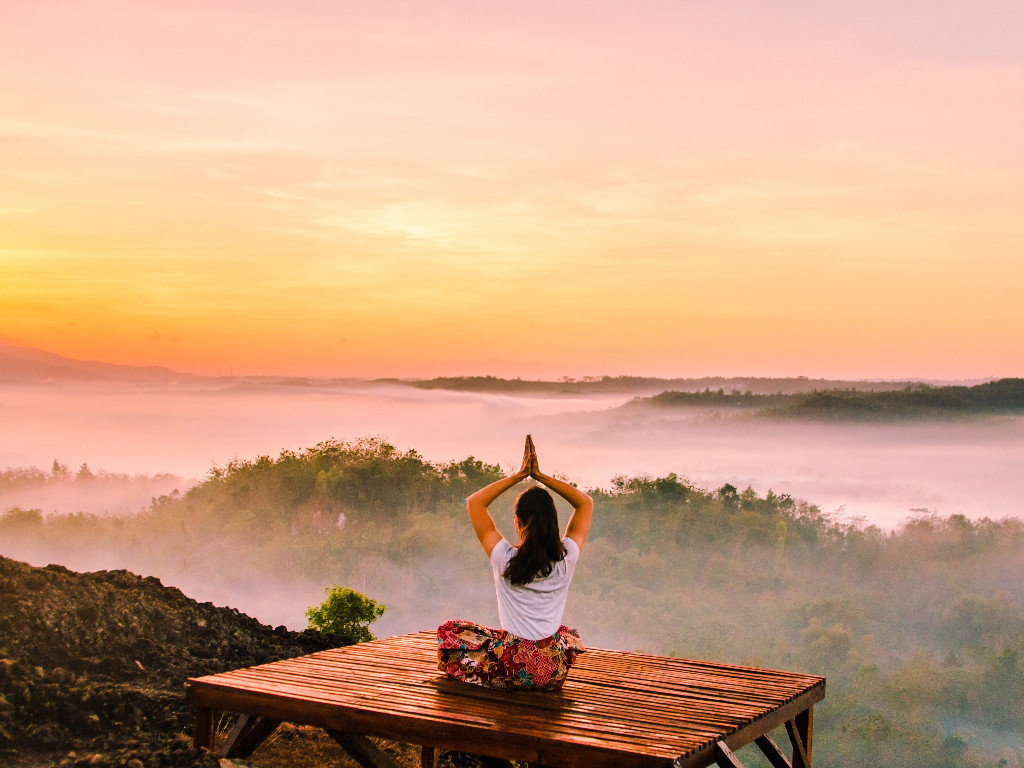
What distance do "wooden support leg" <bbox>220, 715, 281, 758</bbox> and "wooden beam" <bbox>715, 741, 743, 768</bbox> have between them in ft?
6.27

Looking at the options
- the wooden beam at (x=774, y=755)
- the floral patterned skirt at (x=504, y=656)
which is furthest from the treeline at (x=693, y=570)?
the floral patterned skirt at (x=504, y=656)

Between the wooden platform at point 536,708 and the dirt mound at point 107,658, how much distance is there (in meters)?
0.43

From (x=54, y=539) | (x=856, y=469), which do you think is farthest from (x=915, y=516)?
A: (x=54, y=539)

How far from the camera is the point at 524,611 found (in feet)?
14.9

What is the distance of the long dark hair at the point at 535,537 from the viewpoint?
4.39 metres

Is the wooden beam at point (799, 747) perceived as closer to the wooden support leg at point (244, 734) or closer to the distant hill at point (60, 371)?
the wooden support leg at point (244, 734)

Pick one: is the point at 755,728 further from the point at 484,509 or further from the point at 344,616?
the point at 344,616

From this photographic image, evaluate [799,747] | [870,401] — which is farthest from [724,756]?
[870,401]

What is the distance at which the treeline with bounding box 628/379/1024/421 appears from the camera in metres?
12.5

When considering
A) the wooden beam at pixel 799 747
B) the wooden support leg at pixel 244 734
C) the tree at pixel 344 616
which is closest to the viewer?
the wooden support leg at pixel 244 734

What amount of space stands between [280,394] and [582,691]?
9595 millimetres

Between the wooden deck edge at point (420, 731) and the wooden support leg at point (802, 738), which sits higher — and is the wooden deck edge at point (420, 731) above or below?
above

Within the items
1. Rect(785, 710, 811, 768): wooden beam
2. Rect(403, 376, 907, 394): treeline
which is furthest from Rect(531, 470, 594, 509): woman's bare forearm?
Rect(403, 376, 907, 394): treeline

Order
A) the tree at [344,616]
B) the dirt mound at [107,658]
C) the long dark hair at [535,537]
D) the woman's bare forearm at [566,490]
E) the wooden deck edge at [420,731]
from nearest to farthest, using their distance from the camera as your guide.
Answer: the wooden deck edge at [420,731] < the long dark hair at [535,537] < the woman's bare forearm at [566,490] < the dirt mound at [107,658] < the tree at [344,616]
